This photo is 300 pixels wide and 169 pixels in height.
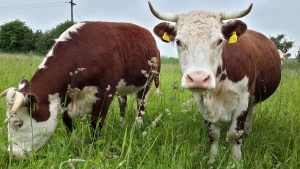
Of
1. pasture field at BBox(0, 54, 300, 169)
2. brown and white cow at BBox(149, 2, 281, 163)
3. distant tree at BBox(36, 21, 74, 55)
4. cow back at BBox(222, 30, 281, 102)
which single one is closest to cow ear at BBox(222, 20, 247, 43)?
brown and white cow at BBox(149, 2, 281, 163)

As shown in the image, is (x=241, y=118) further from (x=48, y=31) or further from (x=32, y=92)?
(x=48, y=31)

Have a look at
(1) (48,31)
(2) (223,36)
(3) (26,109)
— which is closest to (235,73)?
(2) (223,36)

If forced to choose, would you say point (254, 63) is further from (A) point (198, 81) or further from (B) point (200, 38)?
(A) point (198, 81)

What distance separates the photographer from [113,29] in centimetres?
495

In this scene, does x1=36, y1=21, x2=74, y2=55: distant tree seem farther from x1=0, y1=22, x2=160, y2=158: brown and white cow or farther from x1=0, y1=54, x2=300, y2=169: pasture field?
x1=0, y1=54, x2=300, y2=169: pasture field

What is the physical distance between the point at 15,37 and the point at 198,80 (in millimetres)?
57596

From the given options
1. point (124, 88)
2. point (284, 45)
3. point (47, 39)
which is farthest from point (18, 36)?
point (124, 88)

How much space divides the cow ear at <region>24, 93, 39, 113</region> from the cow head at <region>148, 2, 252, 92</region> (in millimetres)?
1636

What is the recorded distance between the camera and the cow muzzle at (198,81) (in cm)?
271

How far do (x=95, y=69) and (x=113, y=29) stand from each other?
3.46ft

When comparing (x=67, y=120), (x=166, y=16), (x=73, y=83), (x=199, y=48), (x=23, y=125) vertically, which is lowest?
(x=67, y=120)

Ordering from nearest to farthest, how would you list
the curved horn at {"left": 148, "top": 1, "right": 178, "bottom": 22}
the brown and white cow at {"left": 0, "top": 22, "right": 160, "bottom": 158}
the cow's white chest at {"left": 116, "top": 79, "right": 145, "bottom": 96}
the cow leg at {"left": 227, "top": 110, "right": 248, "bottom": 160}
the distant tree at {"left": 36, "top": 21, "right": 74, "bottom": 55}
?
the brown and white cow at {"left": 0, "top": 22, "right": 160, "bottom": 158}, the curved horn at {"left": 148, "top": 1, "right": 178, "bottom": 22}, the cow leg at {"left": 227, "top": 110, "right": 248, "bottom": 160}, the cow's white chest at {"left": 116, "top": 79, "right": 145, "bottom": 96}, the distant tree at {"left": 36, "top": 21, "right": 74, "bottom": 55}

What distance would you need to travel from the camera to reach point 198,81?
2711 mm

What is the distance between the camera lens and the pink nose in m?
2.71
